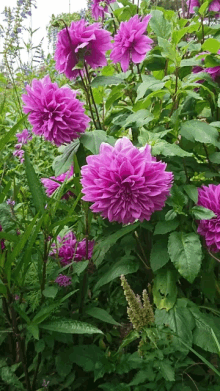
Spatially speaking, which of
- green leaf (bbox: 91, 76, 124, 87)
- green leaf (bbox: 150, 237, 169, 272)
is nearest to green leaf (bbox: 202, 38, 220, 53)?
green leaf (bbox: 91, 76, 124, 87)

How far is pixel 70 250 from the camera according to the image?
1209 millimetres

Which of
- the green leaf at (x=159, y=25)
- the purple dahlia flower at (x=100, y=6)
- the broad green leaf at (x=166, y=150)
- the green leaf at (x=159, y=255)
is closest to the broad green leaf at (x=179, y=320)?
the green leaf at (x=159, y=255)

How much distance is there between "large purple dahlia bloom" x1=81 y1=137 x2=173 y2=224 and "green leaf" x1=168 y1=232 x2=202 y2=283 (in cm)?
16

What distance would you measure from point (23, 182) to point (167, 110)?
941 millimetres

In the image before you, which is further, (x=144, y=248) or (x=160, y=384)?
(x=144, y=248)

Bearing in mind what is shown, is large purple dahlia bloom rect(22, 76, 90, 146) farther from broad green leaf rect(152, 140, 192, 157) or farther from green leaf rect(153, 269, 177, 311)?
green leaf rect(153, 269, 177, 311)

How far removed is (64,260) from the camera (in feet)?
3.95

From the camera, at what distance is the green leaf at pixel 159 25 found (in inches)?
55.1

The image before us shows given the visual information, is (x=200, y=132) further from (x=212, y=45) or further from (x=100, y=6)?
(x=100, y=6)

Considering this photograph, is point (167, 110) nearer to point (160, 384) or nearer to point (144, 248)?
point (144, 248)

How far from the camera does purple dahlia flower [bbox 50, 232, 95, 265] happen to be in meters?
1.20

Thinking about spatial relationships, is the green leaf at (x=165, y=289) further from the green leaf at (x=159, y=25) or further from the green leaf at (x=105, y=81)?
the green leaf at (x=159, y=25)

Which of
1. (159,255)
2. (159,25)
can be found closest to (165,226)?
(159,255)

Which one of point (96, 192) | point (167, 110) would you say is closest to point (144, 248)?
point (96, 192)
